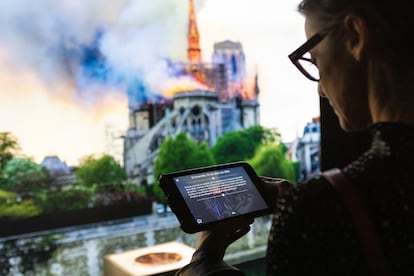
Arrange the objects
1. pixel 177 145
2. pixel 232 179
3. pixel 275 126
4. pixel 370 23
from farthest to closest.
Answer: pixel 275 126
pixel 177 145
pixel 232 179
pixel 370 23

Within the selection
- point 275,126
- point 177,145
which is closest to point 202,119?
point 177,145

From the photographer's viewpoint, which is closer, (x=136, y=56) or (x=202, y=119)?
(x=136, y=56)

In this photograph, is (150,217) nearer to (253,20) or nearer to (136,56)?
(136,56)

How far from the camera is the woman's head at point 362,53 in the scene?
15.5 inches

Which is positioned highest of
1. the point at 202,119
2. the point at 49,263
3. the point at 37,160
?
the point at 202,119

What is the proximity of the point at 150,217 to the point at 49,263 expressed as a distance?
23.1 inches

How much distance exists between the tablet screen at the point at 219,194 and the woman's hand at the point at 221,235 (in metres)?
0.01

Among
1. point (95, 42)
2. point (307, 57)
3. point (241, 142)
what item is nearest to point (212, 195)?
point (307, 57)

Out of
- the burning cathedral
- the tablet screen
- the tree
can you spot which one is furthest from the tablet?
the burning cathedral

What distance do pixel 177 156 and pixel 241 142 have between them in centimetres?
46

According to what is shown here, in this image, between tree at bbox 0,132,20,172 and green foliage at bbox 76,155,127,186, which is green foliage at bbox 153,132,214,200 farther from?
tree at bbox 0,132,20,172

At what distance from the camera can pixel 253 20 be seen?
2.78m

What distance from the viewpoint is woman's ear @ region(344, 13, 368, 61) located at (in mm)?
398

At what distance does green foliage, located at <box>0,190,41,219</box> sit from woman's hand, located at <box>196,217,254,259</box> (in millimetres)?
1768
